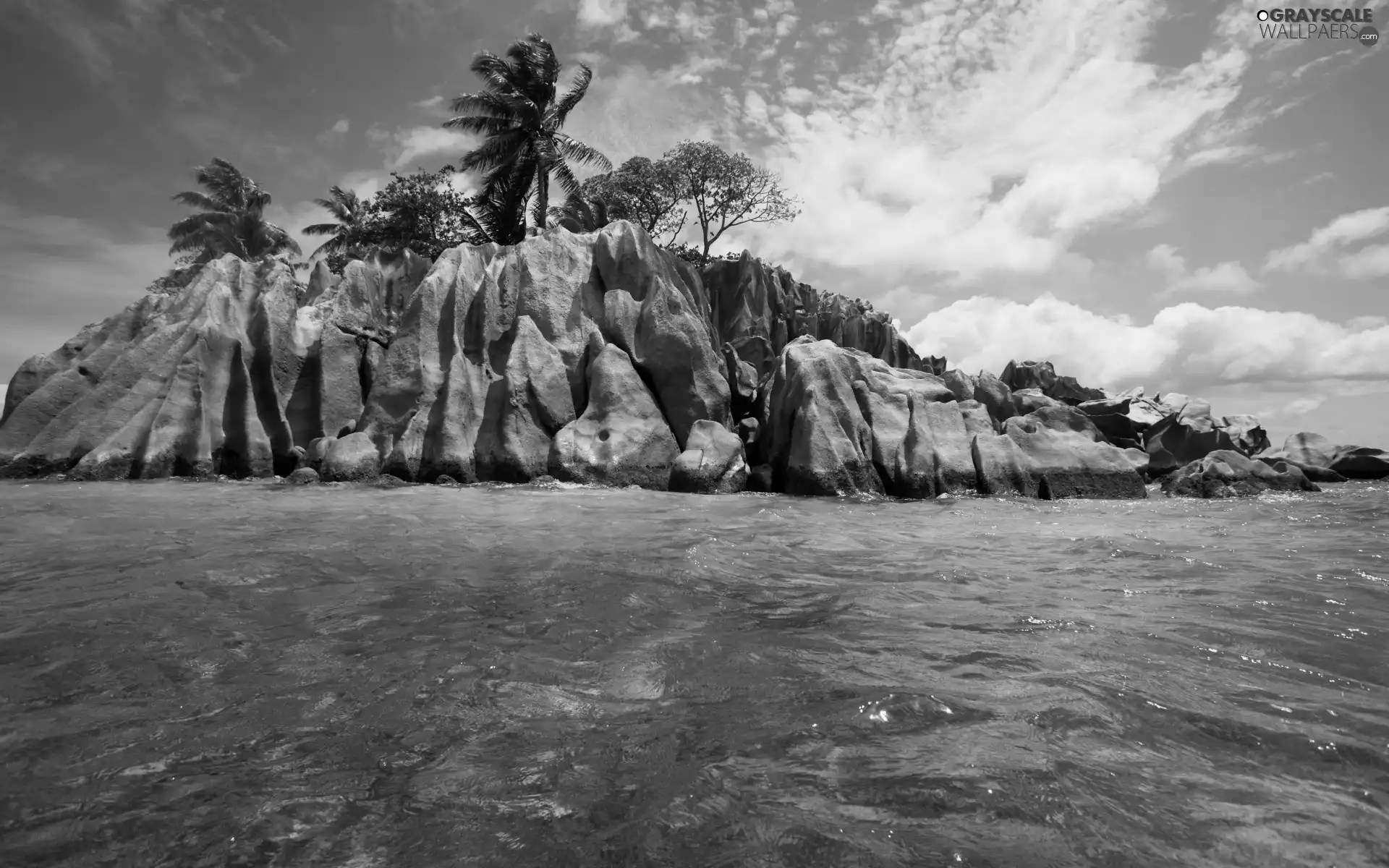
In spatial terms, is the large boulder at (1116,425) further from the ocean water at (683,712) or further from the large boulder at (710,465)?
the ocean water at (683,712)

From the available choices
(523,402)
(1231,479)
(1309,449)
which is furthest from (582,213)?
(1309,449)

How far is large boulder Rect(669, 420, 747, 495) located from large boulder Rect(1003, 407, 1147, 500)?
5.81 m

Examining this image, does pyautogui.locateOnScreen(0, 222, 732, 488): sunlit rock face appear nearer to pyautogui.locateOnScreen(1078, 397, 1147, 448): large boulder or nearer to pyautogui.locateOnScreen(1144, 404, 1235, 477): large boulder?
pyautogui.locateOnScreen(1144, 404, 1235, 477): large boulder

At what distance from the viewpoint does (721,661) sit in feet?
11.0

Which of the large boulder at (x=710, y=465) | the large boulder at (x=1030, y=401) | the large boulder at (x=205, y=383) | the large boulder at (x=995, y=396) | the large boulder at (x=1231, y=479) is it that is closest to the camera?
the large boulder at (x=710, y=465)

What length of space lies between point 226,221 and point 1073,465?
127ft

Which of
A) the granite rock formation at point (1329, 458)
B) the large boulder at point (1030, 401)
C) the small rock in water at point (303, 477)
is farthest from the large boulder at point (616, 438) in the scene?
the granite rock formation at point (1329, 458)

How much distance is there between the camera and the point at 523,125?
27.5 meters

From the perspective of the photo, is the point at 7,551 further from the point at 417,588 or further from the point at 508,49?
the point at 508,49

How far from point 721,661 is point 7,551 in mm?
6117

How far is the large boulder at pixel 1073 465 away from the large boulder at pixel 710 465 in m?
5.81

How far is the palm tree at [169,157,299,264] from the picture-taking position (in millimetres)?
35438

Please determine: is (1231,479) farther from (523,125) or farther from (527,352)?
(523,125)

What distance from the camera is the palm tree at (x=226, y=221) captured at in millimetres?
35438
